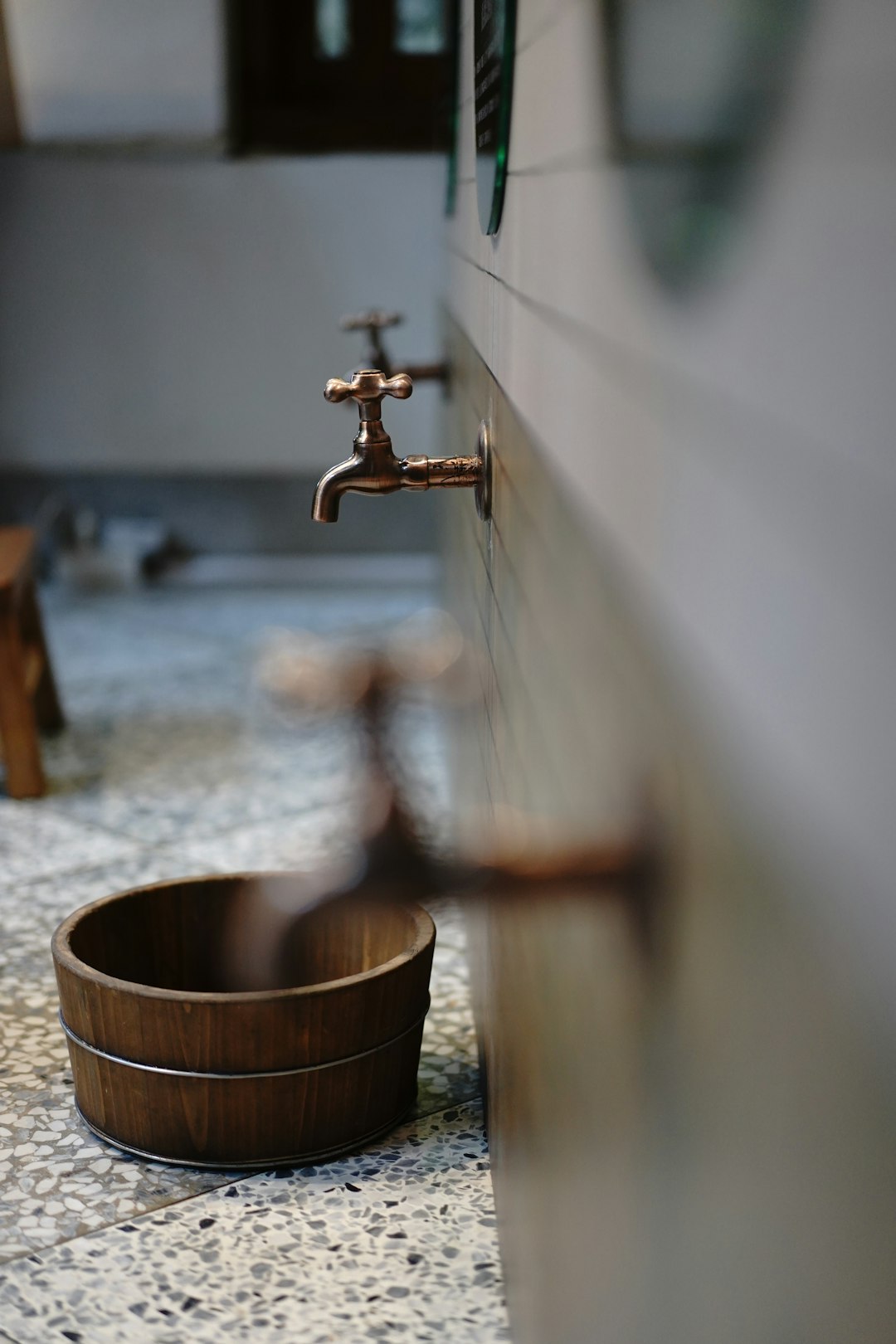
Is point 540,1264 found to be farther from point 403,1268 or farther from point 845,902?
point 845,902

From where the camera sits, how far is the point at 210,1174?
1.41 meters

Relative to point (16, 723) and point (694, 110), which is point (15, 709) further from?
point (694, 110)

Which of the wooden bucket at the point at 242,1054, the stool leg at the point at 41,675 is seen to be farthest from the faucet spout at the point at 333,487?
the stool leg at the point at 41,675

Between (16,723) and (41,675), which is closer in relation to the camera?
(16,723)

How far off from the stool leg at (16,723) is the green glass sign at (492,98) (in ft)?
4.78

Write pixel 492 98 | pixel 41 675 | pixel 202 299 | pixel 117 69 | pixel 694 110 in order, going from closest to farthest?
pixel 694 110 < pixel 492 98 < pixel 41 675 < pixel 117 69 < pixel 202 299

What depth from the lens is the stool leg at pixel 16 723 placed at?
255 cm

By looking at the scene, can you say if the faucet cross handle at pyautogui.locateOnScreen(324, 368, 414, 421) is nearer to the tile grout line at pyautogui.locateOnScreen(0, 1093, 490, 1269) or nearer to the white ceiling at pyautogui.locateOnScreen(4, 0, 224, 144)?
the tile grout line at pyautogui.locateOnScreen(0, 1093, 490, 1269)

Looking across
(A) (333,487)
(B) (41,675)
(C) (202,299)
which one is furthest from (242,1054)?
(C) (202,299)

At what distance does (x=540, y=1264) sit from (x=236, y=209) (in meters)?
3.53

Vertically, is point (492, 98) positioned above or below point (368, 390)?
above

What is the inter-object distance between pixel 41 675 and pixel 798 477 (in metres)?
2.70

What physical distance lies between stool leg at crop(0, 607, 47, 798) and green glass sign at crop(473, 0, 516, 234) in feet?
4.78

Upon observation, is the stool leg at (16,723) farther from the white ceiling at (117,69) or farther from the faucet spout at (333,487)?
the white ceiling at (117,69)
